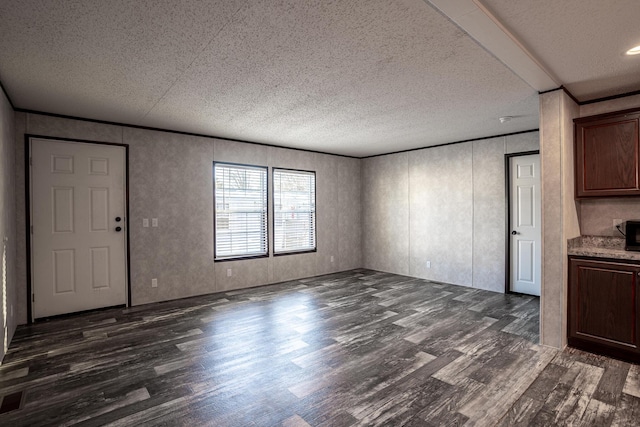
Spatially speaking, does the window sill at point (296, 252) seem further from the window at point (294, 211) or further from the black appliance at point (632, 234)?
the black appliance at point (632, 234)

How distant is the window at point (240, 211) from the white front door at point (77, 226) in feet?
4.56

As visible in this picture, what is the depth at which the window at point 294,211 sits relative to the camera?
612 cm

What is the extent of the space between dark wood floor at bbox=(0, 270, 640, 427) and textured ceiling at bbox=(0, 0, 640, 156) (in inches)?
99.8

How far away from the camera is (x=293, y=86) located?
312cm

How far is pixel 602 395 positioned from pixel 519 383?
53 cm

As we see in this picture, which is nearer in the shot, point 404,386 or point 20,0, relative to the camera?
Answer: point 20,0

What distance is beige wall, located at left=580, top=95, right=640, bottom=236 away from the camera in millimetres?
3312

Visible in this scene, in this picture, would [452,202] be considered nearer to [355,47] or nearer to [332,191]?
[332,191]

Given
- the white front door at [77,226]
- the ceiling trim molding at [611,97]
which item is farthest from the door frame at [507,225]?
the white front door at [77,226]

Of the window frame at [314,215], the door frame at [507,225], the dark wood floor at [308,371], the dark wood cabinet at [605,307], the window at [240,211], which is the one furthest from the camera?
the window frame at [314,215]

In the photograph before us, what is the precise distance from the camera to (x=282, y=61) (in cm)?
259

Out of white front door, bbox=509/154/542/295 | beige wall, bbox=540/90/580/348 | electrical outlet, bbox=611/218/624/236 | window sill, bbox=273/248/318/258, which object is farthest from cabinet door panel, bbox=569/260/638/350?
window sill, bbox=273/248/318/258

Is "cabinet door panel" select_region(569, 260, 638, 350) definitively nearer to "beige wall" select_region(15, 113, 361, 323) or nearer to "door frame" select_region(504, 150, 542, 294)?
"door frame" select_region(504, 150, 542, 294)

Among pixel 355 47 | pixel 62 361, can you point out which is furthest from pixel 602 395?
pixel 62 361
